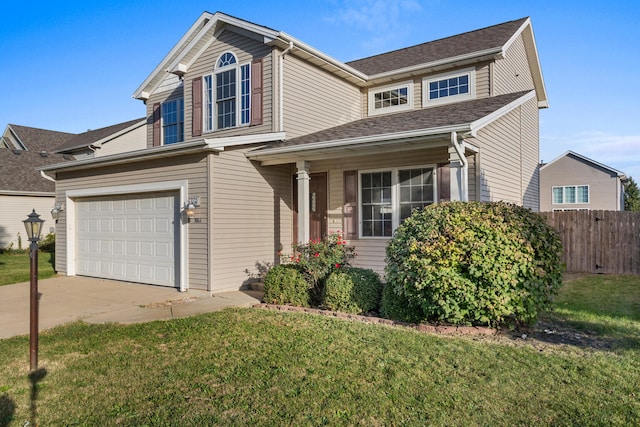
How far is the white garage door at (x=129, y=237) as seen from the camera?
960cm

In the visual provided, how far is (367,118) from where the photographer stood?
12.2 m

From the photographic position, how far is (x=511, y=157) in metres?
11.0

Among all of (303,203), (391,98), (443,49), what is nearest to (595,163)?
(443,49)

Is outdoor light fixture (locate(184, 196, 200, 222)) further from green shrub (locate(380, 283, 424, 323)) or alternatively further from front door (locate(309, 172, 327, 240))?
green shrub (locate(380, 283, 424, 323))

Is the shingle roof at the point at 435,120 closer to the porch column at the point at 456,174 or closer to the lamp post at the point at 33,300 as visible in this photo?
the porch column at the point at 456,174

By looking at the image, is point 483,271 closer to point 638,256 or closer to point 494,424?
point 494,424

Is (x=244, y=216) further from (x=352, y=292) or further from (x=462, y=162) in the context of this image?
(x=462, y=162)

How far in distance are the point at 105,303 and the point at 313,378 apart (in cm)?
571

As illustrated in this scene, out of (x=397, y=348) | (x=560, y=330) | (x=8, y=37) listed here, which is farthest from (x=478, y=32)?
(x=8, y=37)

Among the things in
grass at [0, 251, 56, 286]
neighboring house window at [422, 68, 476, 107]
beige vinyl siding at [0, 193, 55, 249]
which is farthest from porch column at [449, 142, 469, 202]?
beige vinyl siding at [0, 193, 55, 249]

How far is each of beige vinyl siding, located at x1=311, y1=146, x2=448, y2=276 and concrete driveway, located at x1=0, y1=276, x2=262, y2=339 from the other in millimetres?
2773

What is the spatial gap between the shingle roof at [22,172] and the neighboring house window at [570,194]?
93.0ft

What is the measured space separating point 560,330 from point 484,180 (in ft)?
13.2

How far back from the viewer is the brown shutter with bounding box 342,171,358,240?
1021 centimetres
